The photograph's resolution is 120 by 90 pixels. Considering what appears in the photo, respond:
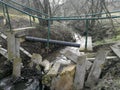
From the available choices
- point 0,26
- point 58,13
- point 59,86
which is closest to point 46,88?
point 59,86

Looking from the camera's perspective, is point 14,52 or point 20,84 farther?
point 14,52

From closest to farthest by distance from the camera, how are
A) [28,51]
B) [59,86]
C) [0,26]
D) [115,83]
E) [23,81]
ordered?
[115,83] → [59,86] → [23,81] → [28,51] → [0,26]

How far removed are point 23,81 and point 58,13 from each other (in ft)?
28.2

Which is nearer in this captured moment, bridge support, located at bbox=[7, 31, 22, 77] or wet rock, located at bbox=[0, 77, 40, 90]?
wet rock, located at bbox=[0, 77, 40, 90]

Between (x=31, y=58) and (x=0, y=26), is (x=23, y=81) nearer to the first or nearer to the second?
(x=31, y=58)

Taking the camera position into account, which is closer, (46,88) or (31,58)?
(46,88)

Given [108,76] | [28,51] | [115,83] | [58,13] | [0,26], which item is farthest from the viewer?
[58,13]

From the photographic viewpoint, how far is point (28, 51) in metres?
7.41

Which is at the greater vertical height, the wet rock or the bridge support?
the bridge support

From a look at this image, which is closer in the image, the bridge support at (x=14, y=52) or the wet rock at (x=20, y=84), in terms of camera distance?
the wet rock at (x=20, y=84)

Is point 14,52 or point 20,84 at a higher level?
point 14,52

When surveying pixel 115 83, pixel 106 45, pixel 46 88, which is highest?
pixel 106 45

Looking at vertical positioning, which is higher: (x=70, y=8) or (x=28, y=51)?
(x=70, y=8)

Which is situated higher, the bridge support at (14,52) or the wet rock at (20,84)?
the bridge support at (14,52)
